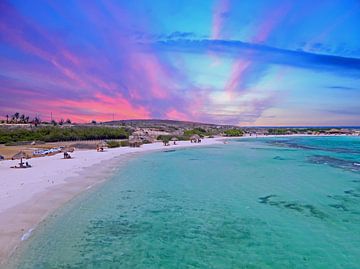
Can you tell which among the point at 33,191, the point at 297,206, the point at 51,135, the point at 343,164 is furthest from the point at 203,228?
the point at 51,135

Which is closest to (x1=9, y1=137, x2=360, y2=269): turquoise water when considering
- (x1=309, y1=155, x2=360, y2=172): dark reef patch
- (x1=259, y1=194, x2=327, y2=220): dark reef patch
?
(x1=259, y1=194, x2=327, y2=220): dark reef patch

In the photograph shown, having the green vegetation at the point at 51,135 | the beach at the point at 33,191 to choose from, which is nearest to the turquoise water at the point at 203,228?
the beach at the point at 33,191

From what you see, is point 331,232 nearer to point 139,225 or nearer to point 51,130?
point 139,225

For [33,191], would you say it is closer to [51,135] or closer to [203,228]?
[203,228]

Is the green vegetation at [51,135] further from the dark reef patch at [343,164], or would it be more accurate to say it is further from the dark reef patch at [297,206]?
the dark reef patch at [297,206]

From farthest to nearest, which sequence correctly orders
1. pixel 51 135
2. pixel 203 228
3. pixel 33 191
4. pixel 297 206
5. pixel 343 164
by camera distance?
pixel 51 135 < pixel 343 164 < pixel 33 191 < pixel 297 206 < pixel 203 228
